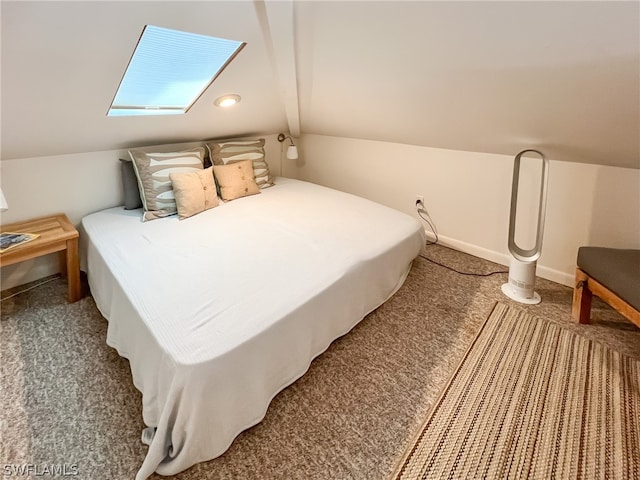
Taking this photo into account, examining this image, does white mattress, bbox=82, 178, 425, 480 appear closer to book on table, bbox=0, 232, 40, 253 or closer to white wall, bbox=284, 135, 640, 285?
book on table, bbox=0, 232, 40, 253

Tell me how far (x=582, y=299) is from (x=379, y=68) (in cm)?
187

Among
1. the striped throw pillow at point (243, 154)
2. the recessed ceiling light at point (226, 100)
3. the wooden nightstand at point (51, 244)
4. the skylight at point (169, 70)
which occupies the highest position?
the skylight at point (169, 70)

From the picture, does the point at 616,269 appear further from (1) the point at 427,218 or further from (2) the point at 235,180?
(2) the point at 235,180

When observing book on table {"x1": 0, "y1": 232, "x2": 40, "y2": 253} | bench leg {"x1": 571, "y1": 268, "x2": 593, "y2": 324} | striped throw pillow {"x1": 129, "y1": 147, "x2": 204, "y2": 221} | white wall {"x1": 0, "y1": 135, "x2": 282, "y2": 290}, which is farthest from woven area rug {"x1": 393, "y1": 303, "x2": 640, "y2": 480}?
white wall {"x1": 0, "y1": 135, "x2": 282, "y2": 290}

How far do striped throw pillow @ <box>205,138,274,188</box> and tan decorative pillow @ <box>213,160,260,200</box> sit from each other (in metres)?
0.09

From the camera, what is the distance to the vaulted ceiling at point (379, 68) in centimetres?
137

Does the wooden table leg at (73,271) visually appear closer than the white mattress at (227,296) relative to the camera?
No

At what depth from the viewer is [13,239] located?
6.59 ft

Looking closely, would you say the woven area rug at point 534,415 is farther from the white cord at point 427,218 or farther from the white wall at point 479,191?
the white cord at point 427,218

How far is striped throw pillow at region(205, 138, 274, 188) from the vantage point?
2973mm

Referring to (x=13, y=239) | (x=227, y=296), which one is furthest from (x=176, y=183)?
(x=227, y=296)

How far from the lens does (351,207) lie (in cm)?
269

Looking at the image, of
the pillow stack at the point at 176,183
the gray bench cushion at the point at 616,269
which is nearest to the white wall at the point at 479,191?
the gray bench cushion at the point at 616,269

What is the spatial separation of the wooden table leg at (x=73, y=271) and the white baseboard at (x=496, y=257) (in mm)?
2805
